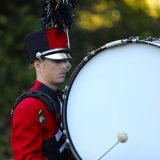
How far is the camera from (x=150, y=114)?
4.41 metres

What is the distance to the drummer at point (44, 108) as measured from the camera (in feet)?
14.7

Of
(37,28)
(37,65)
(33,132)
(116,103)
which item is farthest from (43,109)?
(37,28)

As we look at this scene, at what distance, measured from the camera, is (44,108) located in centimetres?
457

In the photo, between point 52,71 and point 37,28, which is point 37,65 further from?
point 37,28

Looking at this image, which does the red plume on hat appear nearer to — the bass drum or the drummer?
the drummer

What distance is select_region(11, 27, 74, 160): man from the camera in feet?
14.7

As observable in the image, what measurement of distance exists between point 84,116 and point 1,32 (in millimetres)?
6762

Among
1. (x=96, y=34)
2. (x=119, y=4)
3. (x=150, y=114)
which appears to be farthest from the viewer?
(x=96, y=34)

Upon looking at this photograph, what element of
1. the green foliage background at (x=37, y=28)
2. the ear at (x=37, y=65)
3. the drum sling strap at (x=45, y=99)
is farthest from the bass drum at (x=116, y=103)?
the green foliage background at (x=37, y=28)

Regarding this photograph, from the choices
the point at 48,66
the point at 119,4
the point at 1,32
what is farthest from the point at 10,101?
the point at 48,66

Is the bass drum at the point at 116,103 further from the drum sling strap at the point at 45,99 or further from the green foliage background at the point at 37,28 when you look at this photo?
the green foliage background at the point at 37,28

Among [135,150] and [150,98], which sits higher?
[150,98]

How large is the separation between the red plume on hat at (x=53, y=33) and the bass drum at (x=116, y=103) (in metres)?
0.24

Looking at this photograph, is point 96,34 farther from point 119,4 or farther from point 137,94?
point 137,94
